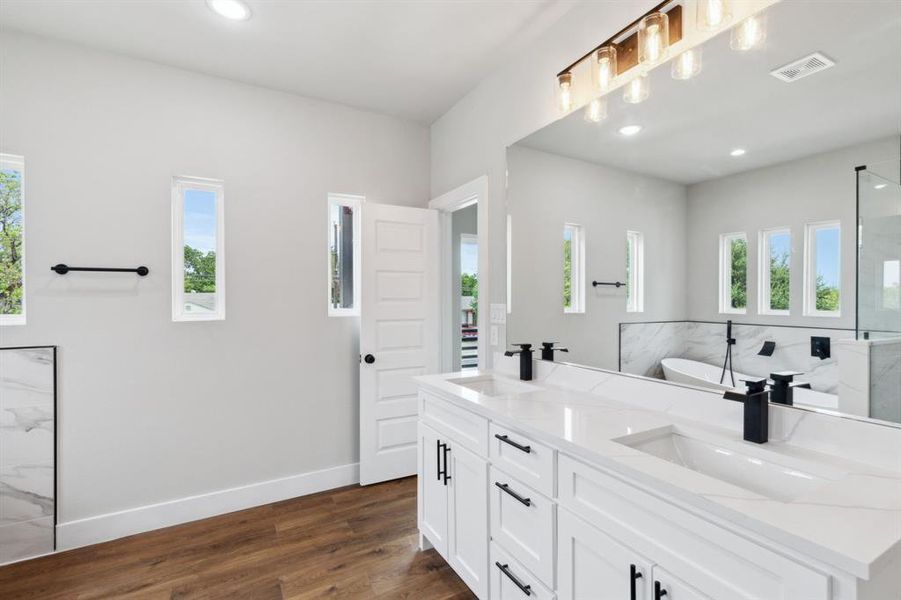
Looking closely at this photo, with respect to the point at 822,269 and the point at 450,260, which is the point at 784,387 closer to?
the point at 822,269

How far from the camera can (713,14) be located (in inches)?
55.4

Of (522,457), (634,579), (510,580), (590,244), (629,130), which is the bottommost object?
(510,580)

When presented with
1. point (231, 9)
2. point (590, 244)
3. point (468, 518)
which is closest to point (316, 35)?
point (231, 9)

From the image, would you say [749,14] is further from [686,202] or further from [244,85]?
[244,85]

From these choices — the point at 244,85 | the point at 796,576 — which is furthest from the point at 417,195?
the point at 796,576

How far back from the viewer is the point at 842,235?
1.18 m

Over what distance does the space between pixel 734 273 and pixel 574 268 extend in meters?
0.69

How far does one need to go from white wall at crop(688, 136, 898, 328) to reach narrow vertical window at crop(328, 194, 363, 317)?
7.51ft

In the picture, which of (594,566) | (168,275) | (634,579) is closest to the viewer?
(634,579)

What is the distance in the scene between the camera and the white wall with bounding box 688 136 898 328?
117 cm

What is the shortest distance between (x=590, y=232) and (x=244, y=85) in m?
2.40

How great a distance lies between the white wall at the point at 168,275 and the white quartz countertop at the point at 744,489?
5.62ft

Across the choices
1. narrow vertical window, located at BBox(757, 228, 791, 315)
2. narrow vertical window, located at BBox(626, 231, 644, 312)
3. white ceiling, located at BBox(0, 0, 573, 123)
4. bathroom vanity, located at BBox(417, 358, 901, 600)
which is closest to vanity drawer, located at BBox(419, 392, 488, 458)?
bathroom vanity, located at BBox(417, 358, 901, 600)

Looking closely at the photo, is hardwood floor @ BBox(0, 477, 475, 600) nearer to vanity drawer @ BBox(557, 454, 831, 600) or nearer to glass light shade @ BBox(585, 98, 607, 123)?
vanity drawer @ BBox(557, 454, 831, 600)
